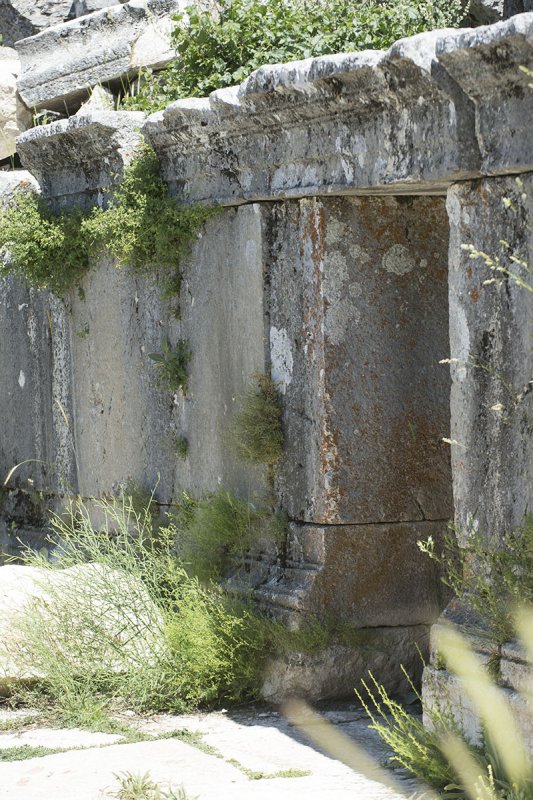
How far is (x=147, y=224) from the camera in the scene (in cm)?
657

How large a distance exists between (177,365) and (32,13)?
4777 millimetres

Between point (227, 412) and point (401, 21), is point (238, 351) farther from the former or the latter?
point (401, 21)

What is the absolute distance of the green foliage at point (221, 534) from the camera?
6.04 m

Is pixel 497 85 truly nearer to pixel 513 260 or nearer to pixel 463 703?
pixel 513 260

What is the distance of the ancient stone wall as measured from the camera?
4.65 meters

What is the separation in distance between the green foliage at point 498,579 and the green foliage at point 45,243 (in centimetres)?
328

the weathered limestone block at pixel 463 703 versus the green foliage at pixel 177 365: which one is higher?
the green foliage at pixel 177 365

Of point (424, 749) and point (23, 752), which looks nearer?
point (424, 749)

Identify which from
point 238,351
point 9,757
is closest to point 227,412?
point 238,351

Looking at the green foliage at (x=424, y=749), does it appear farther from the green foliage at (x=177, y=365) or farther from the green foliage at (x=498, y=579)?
the green foliage at (x=177, y=365)

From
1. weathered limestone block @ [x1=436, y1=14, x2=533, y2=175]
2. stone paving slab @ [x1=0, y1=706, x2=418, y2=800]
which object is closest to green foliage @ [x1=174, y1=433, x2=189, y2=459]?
stone paving slab @ [x1=0, y1=706, x2=418, y2=800]

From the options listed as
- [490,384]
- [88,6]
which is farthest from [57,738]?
[88,6]

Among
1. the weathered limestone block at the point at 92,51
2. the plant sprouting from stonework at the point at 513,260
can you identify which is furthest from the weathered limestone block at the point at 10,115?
the plant sprouting from stonework at the point at 513,260

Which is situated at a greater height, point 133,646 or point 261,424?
point 261,424
